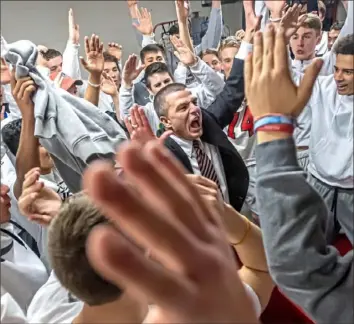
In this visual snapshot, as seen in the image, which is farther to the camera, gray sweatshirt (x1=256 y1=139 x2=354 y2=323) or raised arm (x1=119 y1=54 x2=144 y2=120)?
raised arm (x1=119 y1=54 x2=144 y2=120)

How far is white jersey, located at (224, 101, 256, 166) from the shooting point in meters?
0.73

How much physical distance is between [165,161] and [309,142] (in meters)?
0.31

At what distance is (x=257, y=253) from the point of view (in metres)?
0.57

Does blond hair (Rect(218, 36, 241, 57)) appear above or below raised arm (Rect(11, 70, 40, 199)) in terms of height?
above

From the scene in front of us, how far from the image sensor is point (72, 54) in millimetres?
925

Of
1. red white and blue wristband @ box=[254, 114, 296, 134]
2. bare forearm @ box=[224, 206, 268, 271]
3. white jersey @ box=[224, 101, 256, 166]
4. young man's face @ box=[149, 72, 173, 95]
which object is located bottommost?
bare forearm @ box=[224, 206, 268, 271]

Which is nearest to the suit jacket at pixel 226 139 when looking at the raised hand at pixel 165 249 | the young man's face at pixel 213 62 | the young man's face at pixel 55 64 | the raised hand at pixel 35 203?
the young man's face at pixel 213 62

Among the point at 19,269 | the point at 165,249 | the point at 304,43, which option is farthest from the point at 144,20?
the point at 165,249

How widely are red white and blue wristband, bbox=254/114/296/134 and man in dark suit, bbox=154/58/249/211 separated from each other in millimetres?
238

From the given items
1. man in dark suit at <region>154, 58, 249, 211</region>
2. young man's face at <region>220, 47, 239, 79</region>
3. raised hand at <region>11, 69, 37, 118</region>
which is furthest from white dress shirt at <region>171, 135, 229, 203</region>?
raised hand at <region>11, 69, 37, 118</region>

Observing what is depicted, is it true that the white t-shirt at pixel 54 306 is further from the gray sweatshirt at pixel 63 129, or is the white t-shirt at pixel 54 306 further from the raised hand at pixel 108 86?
the raised hand at pixel 108 86

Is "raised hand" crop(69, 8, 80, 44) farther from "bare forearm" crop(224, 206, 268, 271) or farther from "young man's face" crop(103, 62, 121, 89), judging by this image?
"bare forearm" crop(224, 206, 268, 271)

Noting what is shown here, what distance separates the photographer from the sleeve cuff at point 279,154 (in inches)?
18.1

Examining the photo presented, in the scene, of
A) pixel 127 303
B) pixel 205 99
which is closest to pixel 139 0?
pixel 205 99
